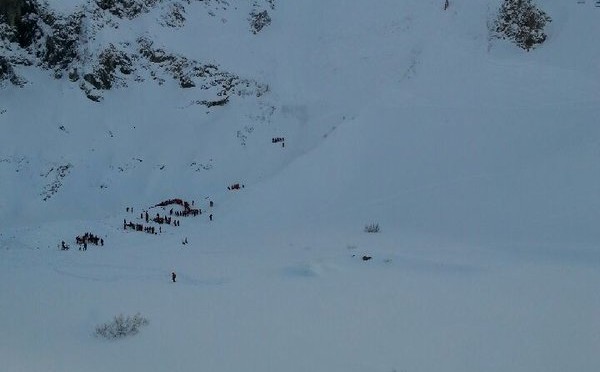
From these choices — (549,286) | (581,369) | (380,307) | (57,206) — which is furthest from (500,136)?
(57,206)

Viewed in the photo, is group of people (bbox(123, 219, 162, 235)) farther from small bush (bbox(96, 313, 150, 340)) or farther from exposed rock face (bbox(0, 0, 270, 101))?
exposed rock face (bbox(0, 0, 270, 101))

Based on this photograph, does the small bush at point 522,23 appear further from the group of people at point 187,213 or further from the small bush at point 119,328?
the small bush at point 119,328

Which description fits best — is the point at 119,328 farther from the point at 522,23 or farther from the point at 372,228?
the point at 522,23

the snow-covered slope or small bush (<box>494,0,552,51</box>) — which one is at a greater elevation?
small bush (<box>494,0,552,51</box>)

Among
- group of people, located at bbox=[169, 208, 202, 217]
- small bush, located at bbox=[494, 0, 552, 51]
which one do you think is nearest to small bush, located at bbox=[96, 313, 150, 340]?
group of people, located at bbox=[169, 208, 202, 217]

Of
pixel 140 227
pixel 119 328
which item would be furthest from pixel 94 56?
pixel 119 328

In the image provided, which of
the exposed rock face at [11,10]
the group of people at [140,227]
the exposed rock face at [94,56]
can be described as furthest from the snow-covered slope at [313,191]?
the exposed rock face at [11,10]
